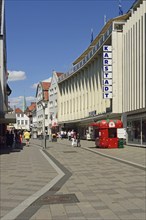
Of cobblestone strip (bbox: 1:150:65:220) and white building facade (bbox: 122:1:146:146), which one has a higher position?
white building facade (bbox: 122:1:146:146)

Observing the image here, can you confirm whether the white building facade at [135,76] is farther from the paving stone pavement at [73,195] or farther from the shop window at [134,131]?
the paving stone pavement at [73,195]

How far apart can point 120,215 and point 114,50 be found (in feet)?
104

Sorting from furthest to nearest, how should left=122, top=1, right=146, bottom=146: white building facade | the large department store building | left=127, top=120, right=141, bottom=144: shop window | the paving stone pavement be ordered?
1. left=127, top=120, right=141, bottom=144: shop window
2. the large department store building
3. left=122, top=1, right=146, bottom=146: white building facade
4. the paving stone pavement

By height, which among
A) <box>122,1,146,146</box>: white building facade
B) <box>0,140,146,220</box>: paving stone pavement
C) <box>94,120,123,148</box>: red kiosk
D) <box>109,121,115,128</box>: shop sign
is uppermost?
<box>122,1,146,146</box>: white building facade

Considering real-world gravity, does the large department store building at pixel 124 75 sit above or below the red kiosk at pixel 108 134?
above

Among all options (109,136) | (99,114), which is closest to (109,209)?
(109,136)

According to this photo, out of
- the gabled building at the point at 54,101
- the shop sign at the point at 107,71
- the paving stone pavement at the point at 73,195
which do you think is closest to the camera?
the paving stone pavement at the point at 73,195

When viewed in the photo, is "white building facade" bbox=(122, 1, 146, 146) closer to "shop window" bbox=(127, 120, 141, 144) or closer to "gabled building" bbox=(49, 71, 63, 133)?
"shop window" bbox=(127, 120, 141, 144)

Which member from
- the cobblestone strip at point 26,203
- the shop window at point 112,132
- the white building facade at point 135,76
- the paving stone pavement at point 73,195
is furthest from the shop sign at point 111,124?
the cobblestone strip at point 26,203

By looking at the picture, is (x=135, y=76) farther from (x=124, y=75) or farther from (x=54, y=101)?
(x=54, y=101)

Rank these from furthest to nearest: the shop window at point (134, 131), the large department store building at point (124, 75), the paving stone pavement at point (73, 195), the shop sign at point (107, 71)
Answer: the shop sign at point (107, 71)
the shop window at point (134, 131)
the large department store building at point (124, 75)
the paving stone pavement at point (73, 195)

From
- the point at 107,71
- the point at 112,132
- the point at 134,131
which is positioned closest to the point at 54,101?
the point at 107,71

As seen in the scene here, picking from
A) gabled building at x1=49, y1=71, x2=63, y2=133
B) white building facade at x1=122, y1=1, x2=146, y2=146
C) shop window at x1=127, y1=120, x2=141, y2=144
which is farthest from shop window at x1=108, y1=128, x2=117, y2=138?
gabled building at x1=49, y1=71, x2=63, y2=133

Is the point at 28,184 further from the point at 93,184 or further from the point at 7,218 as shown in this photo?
the point at 7,218
